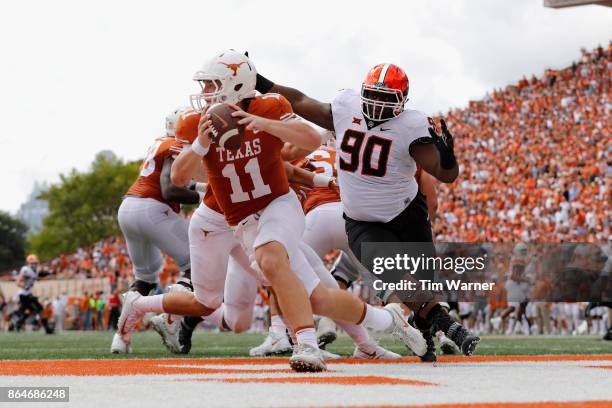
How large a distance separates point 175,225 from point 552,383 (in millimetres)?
4551

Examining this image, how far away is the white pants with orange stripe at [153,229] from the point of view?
8.41 m

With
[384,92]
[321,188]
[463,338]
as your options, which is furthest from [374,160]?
[321,188]

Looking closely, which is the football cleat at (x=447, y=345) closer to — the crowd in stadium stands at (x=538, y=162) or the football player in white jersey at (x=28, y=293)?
the football player in white jersey at (x=28, y=293)

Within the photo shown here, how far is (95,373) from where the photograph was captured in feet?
17.1

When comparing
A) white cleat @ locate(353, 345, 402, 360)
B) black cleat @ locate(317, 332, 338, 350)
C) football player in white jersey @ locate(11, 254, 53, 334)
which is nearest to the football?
white cleat @ locate(353, 345, 402, 360)

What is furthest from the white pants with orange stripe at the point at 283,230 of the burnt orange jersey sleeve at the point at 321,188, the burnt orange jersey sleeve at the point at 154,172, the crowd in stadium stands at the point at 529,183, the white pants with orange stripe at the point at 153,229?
the crowd in stadium stands at the point at 529,183

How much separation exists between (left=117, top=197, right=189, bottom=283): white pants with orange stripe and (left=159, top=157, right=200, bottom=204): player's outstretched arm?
1.27ft

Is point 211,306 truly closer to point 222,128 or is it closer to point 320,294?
point 320,294

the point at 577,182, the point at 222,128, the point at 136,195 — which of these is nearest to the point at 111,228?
the point at 577,182

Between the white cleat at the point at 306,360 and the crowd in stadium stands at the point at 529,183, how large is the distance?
1186 centimetres

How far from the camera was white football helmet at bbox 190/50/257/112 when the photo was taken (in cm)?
543

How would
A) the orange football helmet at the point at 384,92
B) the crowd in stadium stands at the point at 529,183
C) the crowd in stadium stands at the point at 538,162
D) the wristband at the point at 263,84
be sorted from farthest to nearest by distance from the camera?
the crowd in stadium stands at the point at 538,162, the crowd in stadium stands at the point at 529,183, the wristband at the point at 263,84, the orange football helmet at the point at 384,92

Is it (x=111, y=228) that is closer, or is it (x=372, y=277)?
(x=372, y=277)

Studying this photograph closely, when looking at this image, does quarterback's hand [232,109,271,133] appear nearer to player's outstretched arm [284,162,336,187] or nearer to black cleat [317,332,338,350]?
player's outstretched arm [284,162,336,187]
